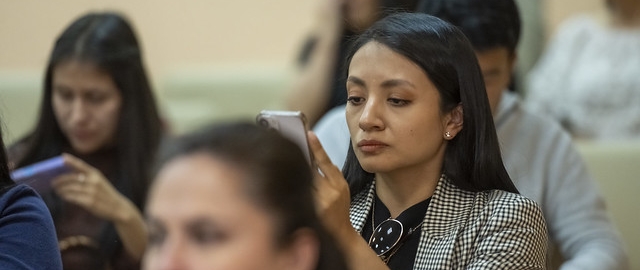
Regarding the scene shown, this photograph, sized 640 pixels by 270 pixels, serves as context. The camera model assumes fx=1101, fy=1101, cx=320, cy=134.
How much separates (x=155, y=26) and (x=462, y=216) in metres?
2.64

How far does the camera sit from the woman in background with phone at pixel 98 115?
79.4 inches

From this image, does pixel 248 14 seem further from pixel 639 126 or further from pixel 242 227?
pixel 242 227

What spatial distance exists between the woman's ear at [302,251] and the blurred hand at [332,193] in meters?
0.27

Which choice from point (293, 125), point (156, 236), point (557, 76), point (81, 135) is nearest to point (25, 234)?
point (293, 125)

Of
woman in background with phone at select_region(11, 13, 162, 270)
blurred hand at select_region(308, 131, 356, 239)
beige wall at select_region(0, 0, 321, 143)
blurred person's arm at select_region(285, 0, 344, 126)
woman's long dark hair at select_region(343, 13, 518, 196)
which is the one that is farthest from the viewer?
beige wall at select_region(0, 0, 321, 143)

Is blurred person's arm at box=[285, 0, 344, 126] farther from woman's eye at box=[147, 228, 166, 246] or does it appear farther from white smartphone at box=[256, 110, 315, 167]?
woman's eye at box=[147, 228, 166, 246]

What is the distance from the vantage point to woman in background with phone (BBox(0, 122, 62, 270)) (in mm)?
1280

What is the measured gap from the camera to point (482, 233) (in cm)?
126

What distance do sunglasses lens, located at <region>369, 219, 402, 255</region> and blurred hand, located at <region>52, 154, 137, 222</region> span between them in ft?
2.13

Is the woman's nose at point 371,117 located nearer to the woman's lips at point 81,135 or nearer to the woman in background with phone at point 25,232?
the woman in background with phone at point 25,232

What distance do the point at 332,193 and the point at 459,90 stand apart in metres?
0.22

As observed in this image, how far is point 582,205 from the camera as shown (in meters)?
1.81

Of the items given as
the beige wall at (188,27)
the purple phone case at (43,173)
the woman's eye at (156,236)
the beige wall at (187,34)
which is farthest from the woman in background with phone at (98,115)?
the beige wall at (188,27)

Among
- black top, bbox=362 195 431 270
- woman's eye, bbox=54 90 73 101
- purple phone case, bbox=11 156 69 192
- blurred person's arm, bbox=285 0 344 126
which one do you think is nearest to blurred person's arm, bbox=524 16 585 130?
blurred person's arm, bbox=285 0 344 126
